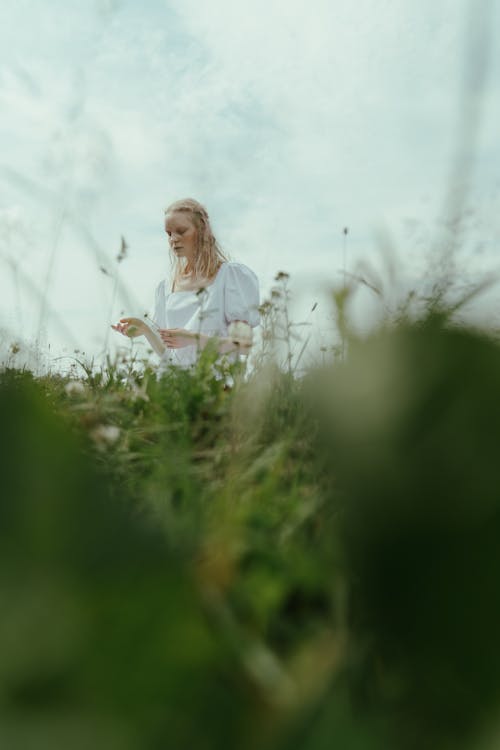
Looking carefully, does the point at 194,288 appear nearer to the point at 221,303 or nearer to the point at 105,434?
the point at 221,303

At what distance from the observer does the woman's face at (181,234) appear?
18.4 ft

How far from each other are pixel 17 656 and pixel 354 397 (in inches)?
4.7

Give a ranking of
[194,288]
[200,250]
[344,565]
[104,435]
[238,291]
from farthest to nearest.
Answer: [200,250], [194,288], [238,291], [104,435], [344,565]

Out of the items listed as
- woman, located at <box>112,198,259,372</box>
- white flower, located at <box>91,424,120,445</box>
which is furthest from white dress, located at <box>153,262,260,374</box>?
white flower, located at <box>91,424,120,445</box>

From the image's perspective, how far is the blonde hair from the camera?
5496 mm

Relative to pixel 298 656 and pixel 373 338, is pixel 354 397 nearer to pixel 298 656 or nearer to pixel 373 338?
pixel 373 338

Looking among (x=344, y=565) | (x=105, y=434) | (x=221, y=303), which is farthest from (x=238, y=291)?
(x=344, y=565)

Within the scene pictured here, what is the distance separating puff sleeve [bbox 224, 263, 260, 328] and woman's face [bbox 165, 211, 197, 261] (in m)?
0.62

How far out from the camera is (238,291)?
4.96m

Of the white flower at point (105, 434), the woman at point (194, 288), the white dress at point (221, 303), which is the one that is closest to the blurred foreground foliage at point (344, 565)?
the white flower at point (105, 434)

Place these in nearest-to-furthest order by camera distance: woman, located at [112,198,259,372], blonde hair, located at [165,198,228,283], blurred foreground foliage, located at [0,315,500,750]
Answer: blurred foreground foliage, located at [0,315,500,750]
woman, located at [112,198,259,372]
blonde hair, located at [165,198,228,283]

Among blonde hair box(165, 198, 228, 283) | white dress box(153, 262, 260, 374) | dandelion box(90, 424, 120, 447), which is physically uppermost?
blonde hair box(165, 198, 228, 283)

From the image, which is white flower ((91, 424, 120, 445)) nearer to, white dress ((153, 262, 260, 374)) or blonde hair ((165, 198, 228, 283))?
white dress ((153, 262, 260, 374))

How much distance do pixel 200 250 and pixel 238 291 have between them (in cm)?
86
